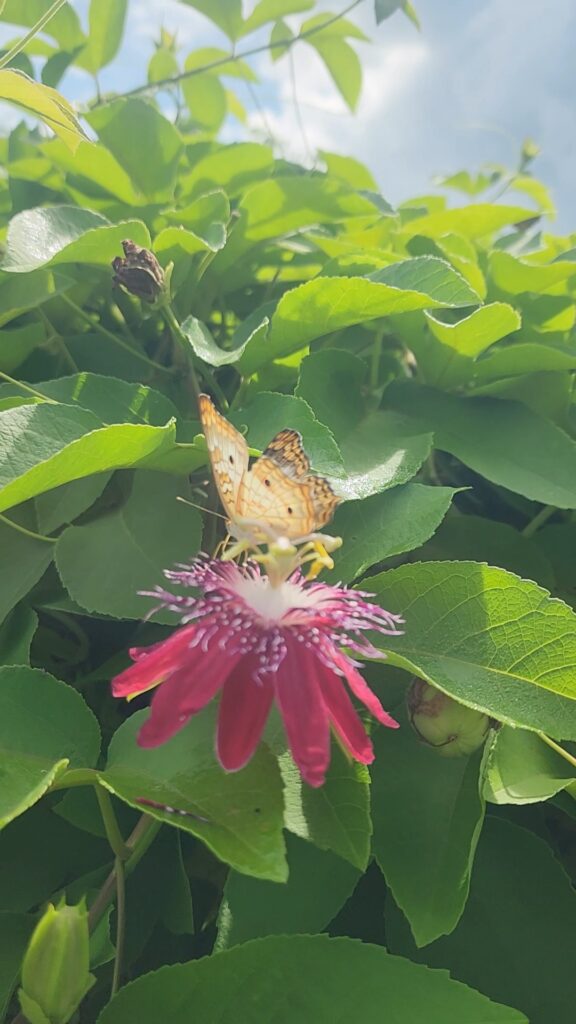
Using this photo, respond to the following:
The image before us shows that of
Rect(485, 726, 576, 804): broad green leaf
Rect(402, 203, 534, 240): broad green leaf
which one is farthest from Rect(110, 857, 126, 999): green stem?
Rect(402, 203, 534, 240): broad green leaf

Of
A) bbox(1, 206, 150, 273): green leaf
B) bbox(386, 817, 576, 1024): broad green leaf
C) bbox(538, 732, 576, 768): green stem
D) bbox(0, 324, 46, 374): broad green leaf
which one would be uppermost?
bbox(1, 206, 150, 273): green leaf

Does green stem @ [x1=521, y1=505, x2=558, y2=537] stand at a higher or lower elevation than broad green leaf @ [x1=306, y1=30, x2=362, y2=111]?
lower

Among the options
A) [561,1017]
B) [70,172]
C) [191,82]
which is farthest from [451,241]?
[561,1017]

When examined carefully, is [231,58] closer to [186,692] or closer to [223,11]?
[223,11]

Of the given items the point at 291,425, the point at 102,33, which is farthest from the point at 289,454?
the point at 102,33

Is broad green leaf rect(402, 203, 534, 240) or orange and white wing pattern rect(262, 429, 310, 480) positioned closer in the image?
orange and white wing pattern rect(262, 429, 310, 480)

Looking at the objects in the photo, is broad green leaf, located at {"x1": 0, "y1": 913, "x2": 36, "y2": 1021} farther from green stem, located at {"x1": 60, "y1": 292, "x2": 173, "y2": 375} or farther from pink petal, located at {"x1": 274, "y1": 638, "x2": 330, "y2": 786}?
green stem, located at {"x1": 60, "y1": 292, "x2": 173, "y2": 375}

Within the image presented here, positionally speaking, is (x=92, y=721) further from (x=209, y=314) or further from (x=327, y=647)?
(x=209, y=314)
